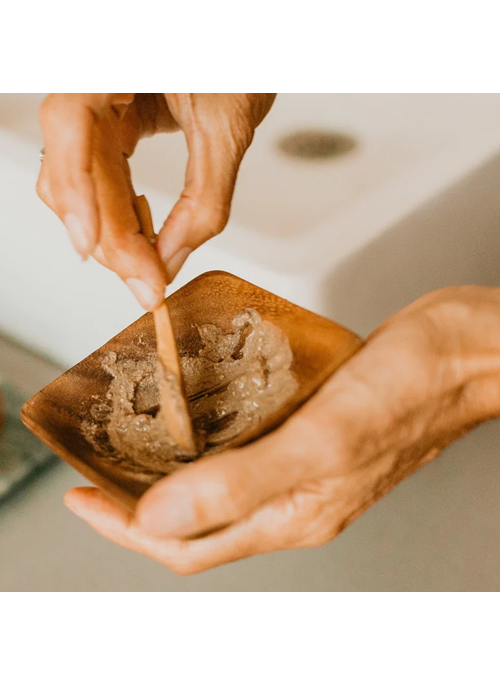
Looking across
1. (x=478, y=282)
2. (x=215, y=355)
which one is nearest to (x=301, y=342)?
(x=215, y=355)

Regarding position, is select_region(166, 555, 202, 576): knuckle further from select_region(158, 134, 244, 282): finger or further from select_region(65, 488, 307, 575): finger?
select_region(158, 134, 244, 282): finger

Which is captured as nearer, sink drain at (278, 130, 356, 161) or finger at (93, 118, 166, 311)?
finger at (93, 118, 166, 311)

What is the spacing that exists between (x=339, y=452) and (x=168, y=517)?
67 mm

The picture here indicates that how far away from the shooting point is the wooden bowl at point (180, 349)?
26 cm

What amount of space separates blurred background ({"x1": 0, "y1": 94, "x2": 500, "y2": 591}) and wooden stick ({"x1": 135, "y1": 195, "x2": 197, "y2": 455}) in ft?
0.30

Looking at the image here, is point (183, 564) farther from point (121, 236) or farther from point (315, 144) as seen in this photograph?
point (315, 144)

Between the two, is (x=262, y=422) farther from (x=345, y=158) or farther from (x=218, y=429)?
(x=345, y=158)

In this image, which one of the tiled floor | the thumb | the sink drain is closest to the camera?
the thumb

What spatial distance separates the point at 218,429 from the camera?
294 mm

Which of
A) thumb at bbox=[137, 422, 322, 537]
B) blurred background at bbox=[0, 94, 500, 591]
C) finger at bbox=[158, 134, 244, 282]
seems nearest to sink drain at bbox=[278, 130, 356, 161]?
blurred background at bbox=[0, 94, 500, 591]

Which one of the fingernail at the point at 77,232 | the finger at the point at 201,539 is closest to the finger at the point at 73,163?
the fingernail at the point at 77,232

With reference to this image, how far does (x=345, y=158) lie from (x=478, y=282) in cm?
12

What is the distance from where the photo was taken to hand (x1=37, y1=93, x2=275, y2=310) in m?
0.27

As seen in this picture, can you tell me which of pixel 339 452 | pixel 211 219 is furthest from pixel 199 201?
pixel 339 452
